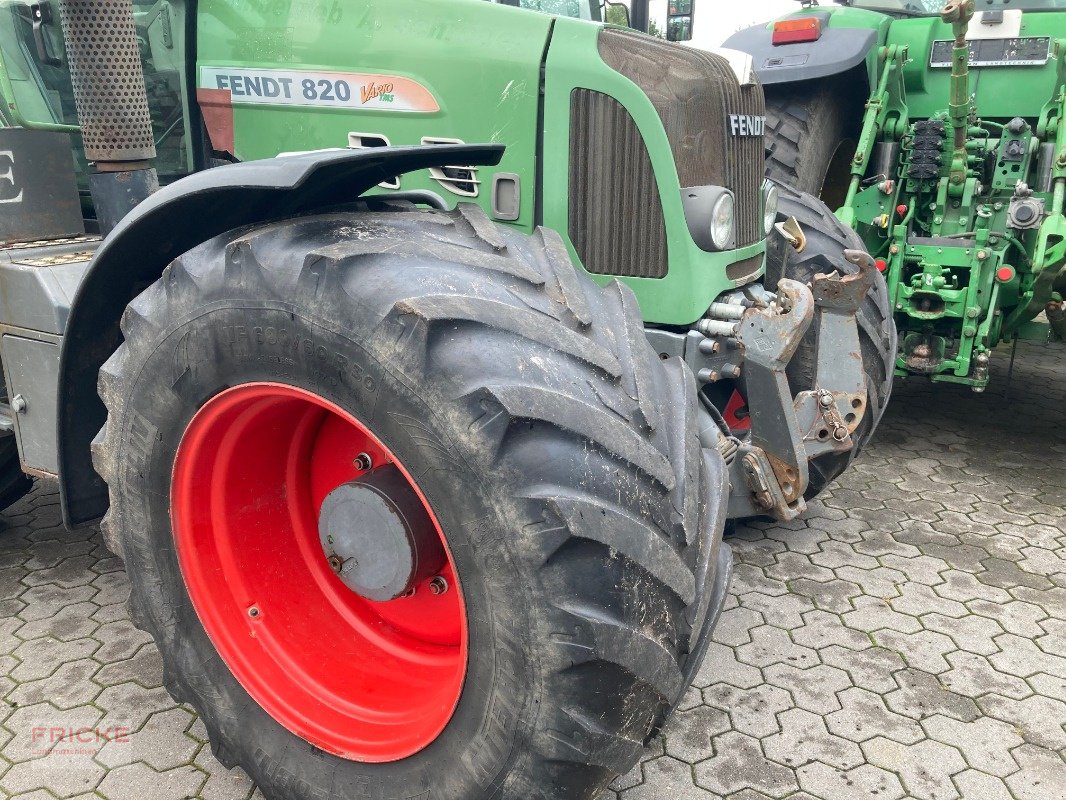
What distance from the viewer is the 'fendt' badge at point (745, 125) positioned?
8.77ft

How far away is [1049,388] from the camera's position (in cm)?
551

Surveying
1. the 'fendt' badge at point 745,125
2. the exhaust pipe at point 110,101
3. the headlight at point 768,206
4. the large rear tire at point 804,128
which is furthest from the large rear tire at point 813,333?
the exhaust pipe at point 110,101

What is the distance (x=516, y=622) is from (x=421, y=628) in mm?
690

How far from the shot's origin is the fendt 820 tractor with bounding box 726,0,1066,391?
3.99 metres

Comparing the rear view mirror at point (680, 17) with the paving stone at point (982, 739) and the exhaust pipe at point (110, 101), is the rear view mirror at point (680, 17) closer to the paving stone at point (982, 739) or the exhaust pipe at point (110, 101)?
the exhaust pipe at point (110, 101)

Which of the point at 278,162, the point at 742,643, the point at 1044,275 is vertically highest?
the point at 278,162

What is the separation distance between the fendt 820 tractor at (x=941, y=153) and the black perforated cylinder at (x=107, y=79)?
113 inches

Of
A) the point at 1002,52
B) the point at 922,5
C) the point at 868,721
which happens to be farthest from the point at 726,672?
the point at 922,5

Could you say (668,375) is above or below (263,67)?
below

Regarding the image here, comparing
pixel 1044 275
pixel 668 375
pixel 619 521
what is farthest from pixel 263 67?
pixel 1044 275

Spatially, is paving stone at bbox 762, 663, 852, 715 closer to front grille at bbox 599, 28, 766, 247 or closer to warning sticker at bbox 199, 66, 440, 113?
front grille at bbox 599, 28, 766, 247

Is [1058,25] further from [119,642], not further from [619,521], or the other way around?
[119,642]

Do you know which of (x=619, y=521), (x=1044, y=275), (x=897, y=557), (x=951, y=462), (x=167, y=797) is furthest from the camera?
(x=951, y=462)

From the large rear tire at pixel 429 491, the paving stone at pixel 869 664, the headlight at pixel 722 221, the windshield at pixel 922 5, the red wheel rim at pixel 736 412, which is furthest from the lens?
the windshield at pixel 922 5
